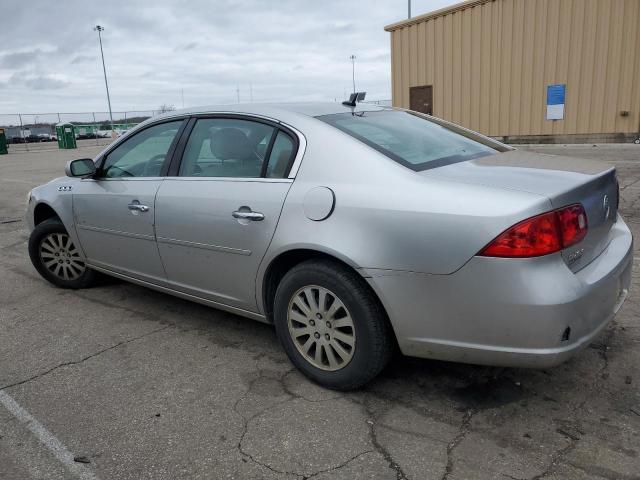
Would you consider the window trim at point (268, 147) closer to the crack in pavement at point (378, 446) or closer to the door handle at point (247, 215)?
the door handle at point (247, 215)

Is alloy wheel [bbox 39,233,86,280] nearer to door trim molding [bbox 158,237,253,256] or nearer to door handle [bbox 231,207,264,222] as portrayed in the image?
door trim molding [bbox 158,237,253,256]

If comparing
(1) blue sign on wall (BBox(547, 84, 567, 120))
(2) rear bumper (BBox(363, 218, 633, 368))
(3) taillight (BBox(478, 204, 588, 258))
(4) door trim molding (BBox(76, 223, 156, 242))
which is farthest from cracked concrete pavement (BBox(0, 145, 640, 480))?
(1) blue sign on wall (BBox(547, 84, 567, 120))

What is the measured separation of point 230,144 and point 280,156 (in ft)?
1.54

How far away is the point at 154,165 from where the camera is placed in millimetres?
3625

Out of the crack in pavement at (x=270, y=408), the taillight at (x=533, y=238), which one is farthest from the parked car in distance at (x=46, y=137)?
the taillight at (x=533, y=238)

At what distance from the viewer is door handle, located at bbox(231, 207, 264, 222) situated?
9.29 feet

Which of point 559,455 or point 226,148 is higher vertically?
point 226,148

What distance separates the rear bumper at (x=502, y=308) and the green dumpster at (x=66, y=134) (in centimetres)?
3160

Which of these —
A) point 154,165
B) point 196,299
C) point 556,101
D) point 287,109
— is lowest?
point 196,299

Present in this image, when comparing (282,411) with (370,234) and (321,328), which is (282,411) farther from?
(370,234)

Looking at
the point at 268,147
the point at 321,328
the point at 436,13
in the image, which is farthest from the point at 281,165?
the point at 436,13

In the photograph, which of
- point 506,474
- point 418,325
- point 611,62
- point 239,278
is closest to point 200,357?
point 239,278

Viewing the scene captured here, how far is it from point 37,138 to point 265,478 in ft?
145

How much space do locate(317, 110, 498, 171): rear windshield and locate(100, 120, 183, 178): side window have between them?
4.03 ft
